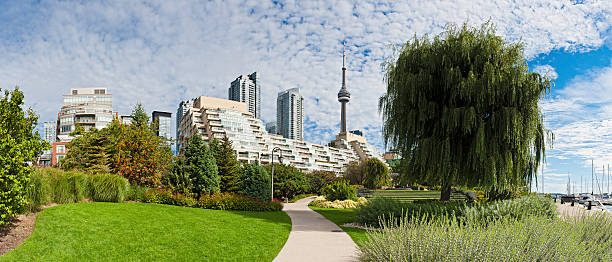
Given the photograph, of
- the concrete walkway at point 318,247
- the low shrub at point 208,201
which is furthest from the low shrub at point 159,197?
the concrete walkway at point 318,247

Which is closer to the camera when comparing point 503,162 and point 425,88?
point 503,162

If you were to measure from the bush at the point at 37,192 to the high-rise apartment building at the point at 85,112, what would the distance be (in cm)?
6020

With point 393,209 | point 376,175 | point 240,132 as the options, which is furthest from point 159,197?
point 240,132

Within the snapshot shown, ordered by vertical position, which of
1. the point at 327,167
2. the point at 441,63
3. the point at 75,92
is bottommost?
the point at 327,167

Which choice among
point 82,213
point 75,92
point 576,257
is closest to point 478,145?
point 576,257

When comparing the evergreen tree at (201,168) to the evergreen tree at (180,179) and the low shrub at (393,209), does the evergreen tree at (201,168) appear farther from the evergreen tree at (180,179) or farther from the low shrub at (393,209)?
the low shrub at (393,209)

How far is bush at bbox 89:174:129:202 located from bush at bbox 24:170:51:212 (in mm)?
3577

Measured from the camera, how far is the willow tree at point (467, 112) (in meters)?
13.7

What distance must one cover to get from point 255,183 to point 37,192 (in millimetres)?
20114

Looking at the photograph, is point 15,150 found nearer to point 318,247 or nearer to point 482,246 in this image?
point 318,247

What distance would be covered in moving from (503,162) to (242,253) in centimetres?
1118

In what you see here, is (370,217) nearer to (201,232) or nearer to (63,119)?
(201,232)

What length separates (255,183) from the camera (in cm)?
2973

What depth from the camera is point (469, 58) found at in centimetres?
1430
